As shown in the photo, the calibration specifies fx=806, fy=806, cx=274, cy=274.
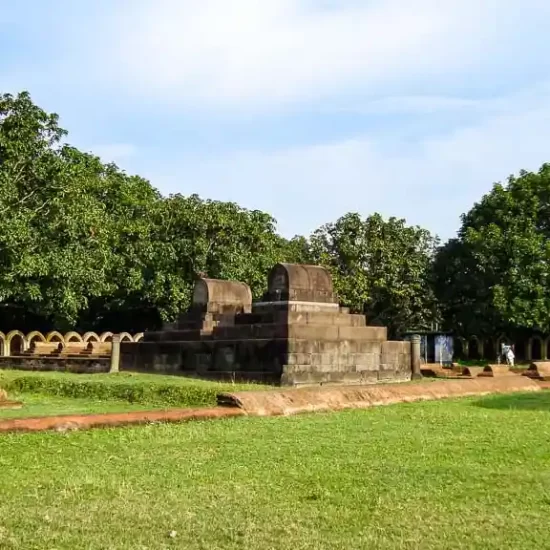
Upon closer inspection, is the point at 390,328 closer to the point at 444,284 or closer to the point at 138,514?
the point at 444,284

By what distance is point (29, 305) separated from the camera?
28.8 metres

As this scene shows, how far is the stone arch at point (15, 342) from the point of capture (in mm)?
28452

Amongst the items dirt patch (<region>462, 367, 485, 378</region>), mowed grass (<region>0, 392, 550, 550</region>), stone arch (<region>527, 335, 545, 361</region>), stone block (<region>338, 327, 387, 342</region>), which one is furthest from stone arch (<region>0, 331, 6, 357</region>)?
stone arch (<region>527, 335, 545, 361</region>)

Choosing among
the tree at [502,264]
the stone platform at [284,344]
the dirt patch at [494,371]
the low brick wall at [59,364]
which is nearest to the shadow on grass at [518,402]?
the stone platform at [284,344]

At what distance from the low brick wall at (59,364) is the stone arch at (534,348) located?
2592cm

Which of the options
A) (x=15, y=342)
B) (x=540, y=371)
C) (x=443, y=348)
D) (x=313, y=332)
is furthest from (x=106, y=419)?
(x=443, y=348)

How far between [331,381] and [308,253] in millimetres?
22845

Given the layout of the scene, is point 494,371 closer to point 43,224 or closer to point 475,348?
point 43,224

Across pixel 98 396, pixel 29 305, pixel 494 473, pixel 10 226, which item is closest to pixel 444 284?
pixel 29 305

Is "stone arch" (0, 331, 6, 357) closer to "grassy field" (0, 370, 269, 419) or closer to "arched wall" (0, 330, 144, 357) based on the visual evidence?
"arched wall" (0, 330, 144, 357)

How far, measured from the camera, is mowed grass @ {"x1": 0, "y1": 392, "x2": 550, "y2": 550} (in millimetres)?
4352

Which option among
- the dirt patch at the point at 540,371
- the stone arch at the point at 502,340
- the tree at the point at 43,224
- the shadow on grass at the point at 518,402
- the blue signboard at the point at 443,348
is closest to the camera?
the shadow on grass at the point at 518,402

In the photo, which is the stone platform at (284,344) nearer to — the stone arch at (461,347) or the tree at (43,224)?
the tree at (43,224)

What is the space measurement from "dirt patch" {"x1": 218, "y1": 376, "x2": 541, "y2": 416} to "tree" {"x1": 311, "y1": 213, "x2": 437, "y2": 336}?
21.9 meters
